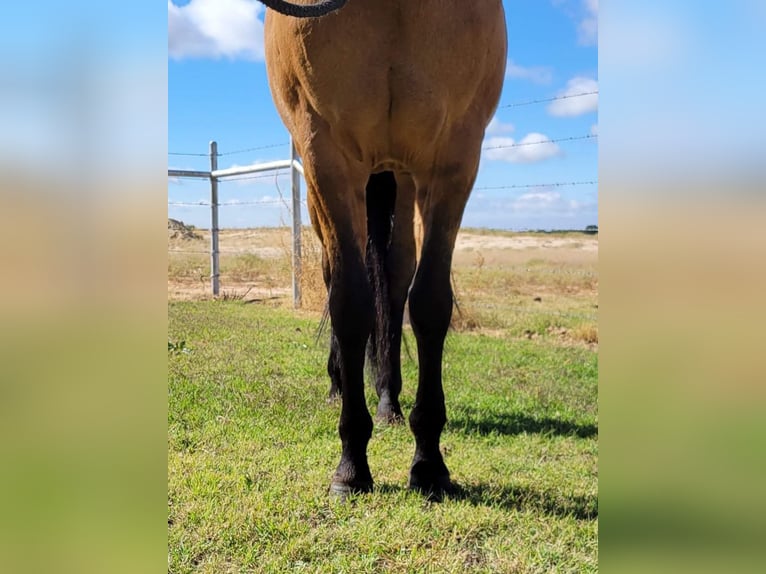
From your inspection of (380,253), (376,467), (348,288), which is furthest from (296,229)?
(348,288)

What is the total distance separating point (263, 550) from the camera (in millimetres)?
1786

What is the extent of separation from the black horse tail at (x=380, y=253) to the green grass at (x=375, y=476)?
1.41 feet

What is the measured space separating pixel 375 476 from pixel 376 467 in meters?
0.10

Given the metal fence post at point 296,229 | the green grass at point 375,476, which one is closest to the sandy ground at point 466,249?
the metal fence post at point 296,229

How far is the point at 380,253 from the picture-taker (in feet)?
10.9

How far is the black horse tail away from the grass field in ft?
1.45

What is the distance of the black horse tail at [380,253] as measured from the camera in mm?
3295

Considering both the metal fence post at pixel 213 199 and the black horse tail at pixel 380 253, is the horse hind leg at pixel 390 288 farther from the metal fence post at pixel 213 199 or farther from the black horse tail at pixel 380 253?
the metal fence post at pixel 213 199

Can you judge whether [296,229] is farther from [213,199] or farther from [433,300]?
[433,300]
